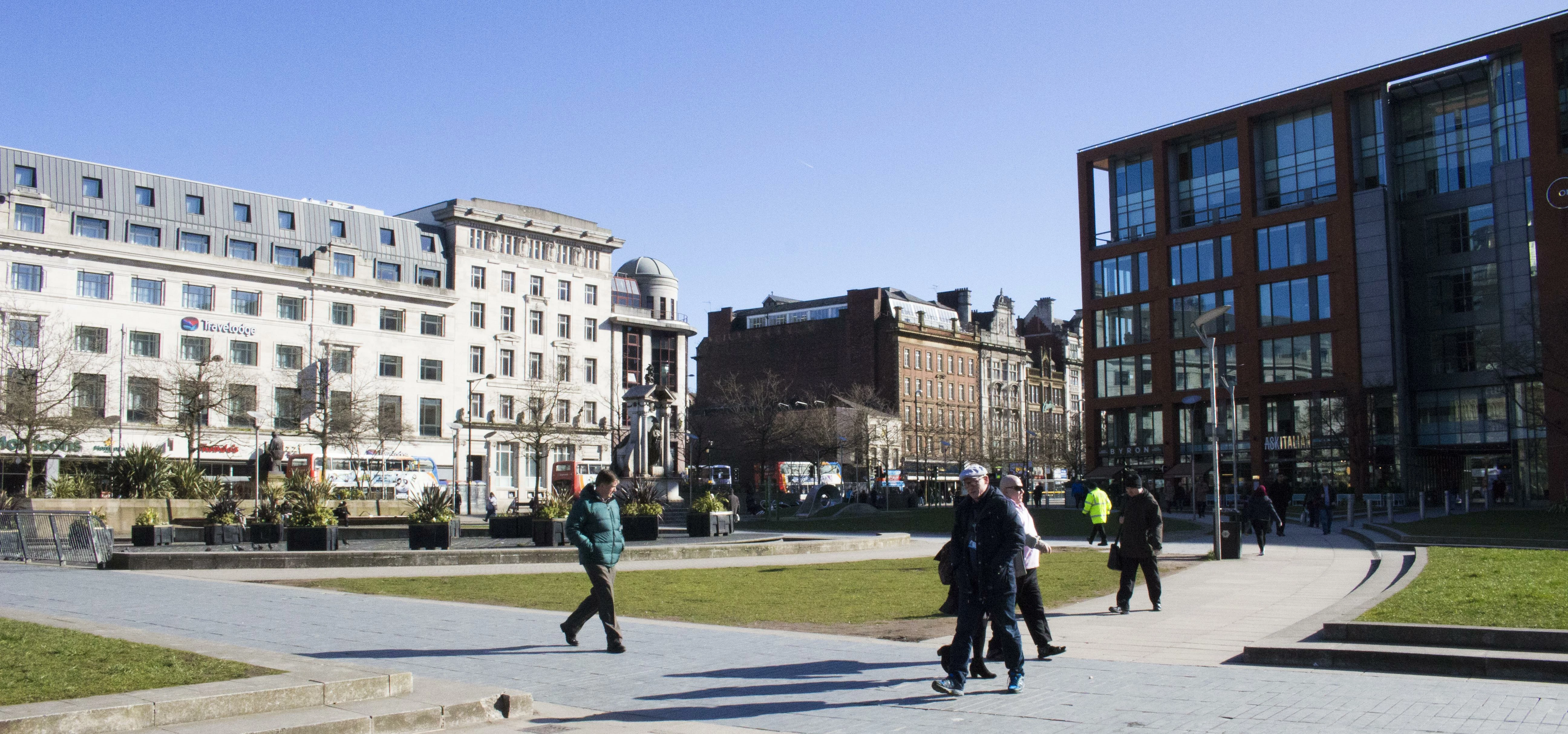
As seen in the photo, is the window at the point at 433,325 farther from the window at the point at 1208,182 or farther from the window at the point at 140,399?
the window at the point at 1208,182

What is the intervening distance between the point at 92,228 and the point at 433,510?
152ft

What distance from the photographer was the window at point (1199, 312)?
6819cm

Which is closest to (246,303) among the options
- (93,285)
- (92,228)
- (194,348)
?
(194,348)

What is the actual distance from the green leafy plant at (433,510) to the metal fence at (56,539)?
555cm

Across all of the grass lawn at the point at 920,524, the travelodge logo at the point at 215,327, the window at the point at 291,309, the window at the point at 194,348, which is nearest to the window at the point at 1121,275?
the grass lawn at the point at 920,524

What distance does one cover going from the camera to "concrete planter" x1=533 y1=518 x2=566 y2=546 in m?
25.2

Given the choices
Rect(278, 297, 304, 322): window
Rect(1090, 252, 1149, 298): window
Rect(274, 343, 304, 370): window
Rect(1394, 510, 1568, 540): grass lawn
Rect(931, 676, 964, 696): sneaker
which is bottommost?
Rect(1394, 510, 1568, 540): grass lawn

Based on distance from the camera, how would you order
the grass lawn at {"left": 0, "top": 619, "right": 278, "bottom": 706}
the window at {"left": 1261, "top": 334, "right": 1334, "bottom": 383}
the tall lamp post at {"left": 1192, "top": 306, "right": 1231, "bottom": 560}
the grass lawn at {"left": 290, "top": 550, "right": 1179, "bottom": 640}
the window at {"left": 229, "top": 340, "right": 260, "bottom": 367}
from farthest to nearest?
the window at {"left": 1261, "top": 334, "right": 1334, "bottom": 383} < the window at {"left": 229, "top": 340, "right": 260, "bottom": 367} < the tall lamp post at {"left": 1192, "top": 306, "right": 1231, "bottom": 560} < the grass lawn at {"left": 290, "top": 550, "right": 1179, "bottom": 640} < the grass lawn at {"left": 0, "top": 619, "right": 278, "bottom": 706}

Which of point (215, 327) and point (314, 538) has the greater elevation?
point (215, 327)

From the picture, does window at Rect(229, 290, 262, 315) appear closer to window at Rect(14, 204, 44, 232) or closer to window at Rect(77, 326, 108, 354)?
window at Rect(77, 326, 108, 354)

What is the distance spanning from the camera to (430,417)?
73500mm

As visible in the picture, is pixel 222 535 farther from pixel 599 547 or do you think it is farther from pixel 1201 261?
pixel 1201 261

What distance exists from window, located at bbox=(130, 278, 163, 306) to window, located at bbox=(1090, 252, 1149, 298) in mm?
52517

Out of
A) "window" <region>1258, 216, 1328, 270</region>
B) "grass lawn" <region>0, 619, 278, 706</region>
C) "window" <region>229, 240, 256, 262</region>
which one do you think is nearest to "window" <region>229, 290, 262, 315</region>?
"window" <region>229, 240, 256, 262</region>
